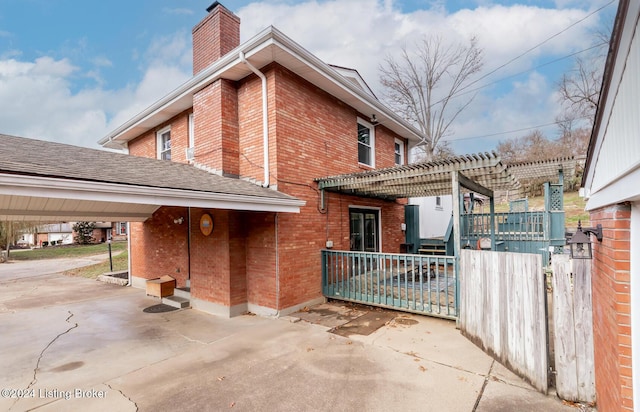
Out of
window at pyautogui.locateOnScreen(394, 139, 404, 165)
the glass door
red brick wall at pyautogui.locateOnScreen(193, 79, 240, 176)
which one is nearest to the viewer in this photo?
red brick wall at pyautogui.locateOnScreen(193, 79, 240, 176)

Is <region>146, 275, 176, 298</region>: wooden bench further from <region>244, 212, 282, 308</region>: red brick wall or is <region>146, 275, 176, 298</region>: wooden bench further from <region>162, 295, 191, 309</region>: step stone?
<region>244, 212, 282, 308</region>: red brick wall

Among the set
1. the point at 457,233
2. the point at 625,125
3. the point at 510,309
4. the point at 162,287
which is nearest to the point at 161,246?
the point at 162,287

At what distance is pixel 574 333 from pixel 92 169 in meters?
6.51

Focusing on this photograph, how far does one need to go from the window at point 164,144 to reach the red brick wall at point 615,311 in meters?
10.7

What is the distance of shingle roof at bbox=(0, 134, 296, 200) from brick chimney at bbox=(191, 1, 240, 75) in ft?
12.7

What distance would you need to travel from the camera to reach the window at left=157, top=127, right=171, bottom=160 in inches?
392

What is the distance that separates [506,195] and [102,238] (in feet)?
159

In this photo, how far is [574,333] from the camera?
322cm

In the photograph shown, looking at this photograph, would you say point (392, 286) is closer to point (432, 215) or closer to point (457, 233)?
point (457, 233)

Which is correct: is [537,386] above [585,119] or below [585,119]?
below

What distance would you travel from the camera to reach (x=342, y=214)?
8.36 m

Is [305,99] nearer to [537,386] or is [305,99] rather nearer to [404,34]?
[537,386]

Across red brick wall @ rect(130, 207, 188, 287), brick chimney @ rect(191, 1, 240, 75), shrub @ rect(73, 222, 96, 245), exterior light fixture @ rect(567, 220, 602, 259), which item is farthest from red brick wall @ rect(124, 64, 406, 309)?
shrub @ rect(73, 222, 96, 245)

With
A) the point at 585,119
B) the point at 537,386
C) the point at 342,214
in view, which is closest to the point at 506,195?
the point at 585,119
